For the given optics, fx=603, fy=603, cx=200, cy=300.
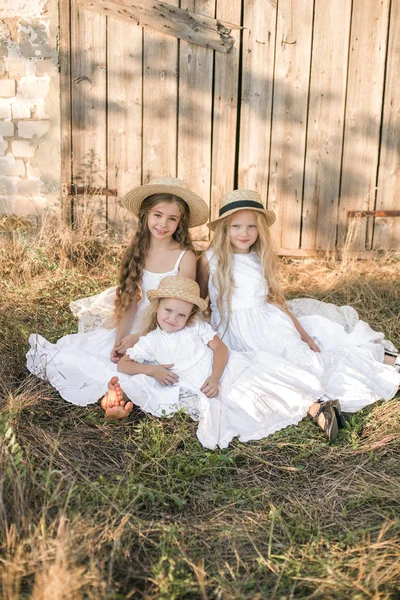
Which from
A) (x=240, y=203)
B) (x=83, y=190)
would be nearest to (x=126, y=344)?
(x=240, y=203)

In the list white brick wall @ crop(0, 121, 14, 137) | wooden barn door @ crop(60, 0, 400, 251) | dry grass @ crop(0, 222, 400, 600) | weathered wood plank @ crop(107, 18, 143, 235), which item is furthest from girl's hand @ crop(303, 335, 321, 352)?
white brick wall @ crop(0, 121, 14, 137)

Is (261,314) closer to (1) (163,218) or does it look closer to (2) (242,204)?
(2) (242,204)

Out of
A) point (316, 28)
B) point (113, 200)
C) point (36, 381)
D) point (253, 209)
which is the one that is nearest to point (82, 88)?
point (113, 200)

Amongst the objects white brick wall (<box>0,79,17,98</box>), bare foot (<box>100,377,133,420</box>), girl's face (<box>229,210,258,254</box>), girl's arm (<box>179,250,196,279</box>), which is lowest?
bare foot (<box>100,377,133,420</box>)

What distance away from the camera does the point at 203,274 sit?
3365mm

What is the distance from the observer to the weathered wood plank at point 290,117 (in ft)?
15.2

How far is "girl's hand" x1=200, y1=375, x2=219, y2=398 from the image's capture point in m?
2.74

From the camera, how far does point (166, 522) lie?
2043mm

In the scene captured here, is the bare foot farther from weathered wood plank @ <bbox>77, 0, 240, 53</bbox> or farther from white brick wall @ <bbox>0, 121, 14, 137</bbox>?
weathered wood plank @ <bbox>77, 0, 240, 53</bbox>

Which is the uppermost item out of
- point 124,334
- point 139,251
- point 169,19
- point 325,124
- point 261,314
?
point 169,19

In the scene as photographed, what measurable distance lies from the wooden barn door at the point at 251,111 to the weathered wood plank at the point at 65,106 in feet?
0.03

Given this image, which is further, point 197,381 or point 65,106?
point 65,106

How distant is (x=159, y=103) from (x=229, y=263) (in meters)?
2.06

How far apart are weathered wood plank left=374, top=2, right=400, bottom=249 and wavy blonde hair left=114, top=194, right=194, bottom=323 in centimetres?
221
